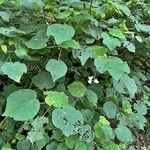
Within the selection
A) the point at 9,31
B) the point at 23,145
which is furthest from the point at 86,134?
the point at 9,31

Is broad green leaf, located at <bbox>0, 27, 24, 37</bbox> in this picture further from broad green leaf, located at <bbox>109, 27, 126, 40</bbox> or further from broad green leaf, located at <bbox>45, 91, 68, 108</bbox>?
broad green leaf, located at <bbox>109, 27, 126, 40</bbox>

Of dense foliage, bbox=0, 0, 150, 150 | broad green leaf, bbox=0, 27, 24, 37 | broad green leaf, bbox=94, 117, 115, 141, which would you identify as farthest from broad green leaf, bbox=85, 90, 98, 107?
broad green leaf, bbox=0, 27, 24, 37

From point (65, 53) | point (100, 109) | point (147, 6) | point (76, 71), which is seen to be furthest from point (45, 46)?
point (147, 6)

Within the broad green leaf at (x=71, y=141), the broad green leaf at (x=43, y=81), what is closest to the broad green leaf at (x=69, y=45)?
the broad green leaf at (x=43, y=81)

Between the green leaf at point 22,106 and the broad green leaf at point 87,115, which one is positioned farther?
the broad green leaf at point 87,115

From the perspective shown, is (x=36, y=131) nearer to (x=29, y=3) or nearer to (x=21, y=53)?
(x=21, y=53)

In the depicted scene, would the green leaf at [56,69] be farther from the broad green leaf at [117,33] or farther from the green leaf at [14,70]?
the broad green leaf at [117,33]
